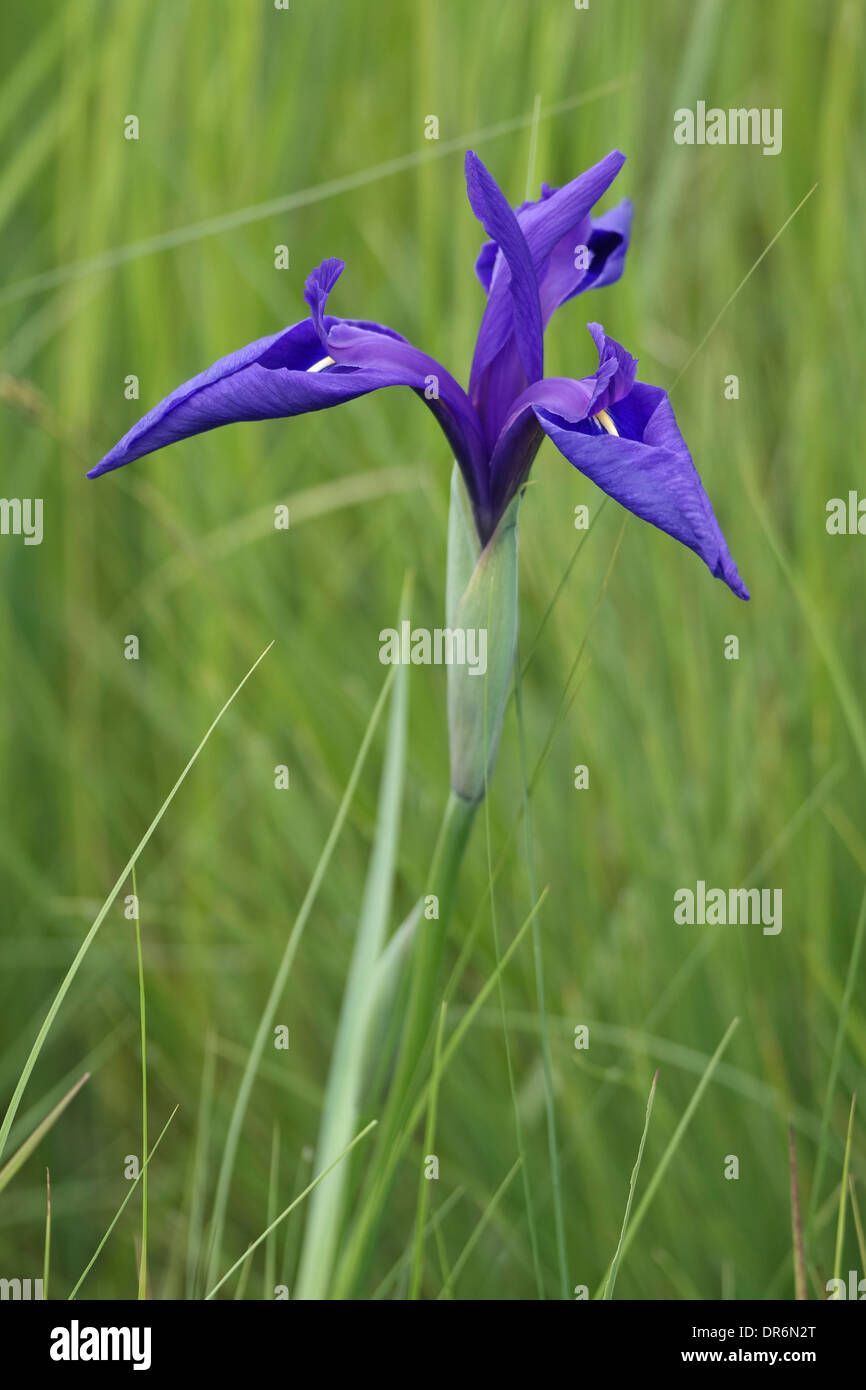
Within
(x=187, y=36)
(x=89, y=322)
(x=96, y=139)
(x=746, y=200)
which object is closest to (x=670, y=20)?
(x=746, y=200)

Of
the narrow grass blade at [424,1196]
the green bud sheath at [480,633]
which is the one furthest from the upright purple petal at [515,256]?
the narrow grass blade at [424,1196]

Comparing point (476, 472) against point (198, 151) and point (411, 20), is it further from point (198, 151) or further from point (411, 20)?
point (411, 20)

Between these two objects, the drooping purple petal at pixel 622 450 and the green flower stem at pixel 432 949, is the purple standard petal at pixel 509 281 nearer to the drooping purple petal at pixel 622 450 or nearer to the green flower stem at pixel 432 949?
the drooping purple petal at pixel 622 450

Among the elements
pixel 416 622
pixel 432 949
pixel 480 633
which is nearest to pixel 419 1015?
pixel 432 949

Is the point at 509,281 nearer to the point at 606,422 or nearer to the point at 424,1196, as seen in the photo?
the point at 606,422

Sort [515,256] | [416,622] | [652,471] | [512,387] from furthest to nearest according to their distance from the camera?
1. [416,622]
2. [512,387]
3. [515,256]
4. [652,471]

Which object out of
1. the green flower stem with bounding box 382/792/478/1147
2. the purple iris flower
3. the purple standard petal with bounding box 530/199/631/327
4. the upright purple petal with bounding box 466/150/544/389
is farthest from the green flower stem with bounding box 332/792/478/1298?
the purple standard petal with bounding box 530/199/631/327

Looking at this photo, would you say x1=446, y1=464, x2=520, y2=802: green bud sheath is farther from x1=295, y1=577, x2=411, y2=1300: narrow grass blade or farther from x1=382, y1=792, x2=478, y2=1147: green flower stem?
x1=295, y1=577, x2=411, y2=1300: narrow grass blade
